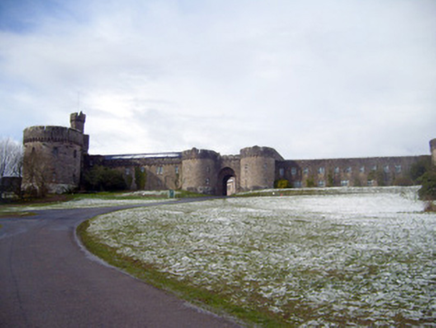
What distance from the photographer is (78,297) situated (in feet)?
27.2

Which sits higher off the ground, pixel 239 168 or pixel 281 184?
pixel 239 168

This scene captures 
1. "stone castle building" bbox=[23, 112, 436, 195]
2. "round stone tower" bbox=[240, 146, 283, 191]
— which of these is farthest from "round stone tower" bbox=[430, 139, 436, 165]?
"round stone tower" bbox=[240, 146, 283, 191]

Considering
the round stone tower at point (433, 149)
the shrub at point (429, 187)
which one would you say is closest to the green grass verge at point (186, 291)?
the shrub at point (429, 187)

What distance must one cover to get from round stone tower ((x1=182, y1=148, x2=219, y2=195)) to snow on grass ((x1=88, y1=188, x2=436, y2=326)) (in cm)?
4382

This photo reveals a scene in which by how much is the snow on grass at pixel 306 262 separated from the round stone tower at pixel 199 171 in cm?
4382

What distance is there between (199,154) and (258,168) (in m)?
10.7

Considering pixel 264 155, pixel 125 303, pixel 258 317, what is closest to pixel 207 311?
pixel 258 317

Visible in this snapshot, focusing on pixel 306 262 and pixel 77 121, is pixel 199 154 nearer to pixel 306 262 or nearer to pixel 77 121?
pixel 77 121

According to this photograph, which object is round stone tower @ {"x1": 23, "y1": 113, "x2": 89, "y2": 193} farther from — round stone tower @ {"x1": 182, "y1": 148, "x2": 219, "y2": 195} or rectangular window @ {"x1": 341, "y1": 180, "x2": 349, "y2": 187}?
rectangular window @ {"x1": 341, "y1": 180, "x2": 349, "y2": 187}

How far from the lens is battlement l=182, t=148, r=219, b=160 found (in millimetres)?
63438

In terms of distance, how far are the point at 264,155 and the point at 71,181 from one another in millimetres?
32643

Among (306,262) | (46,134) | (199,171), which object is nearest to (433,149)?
(199,171)

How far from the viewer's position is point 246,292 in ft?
28.2

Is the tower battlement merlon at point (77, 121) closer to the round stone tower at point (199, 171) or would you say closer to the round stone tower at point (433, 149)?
the round stone tower at point (199, 171)
